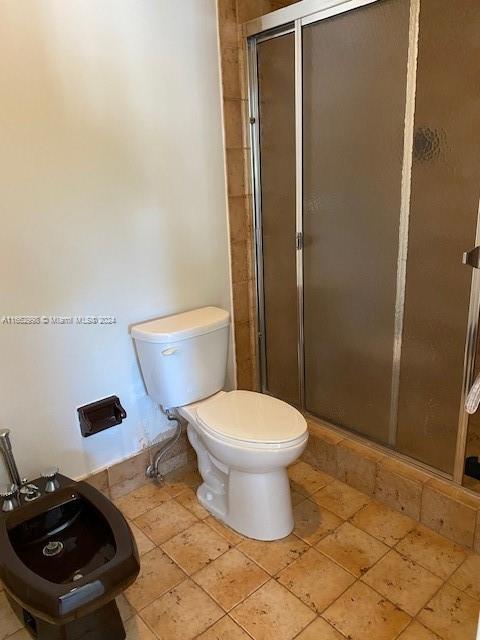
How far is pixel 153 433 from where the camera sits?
2.20 meters

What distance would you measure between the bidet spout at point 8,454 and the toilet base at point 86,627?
41 cm

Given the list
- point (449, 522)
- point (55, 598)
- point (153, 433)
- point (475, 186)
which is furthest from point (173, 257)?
point (449, 522)

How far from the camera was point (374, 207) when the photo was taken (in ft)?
6.04

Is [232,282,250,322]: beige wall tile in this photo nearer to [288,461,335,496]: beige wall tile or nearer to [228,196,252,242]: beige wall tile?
[228,196,252,242]: beige wall tile

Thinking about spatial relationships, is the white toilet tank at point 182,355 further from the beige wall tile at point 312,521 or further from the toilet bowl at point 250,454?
the beige wall tile at point 312,521

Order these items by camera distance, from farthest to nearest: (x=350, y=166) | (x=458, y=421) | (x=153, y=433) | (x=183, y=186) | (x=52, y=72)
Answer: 1. (x=153, y=433)
2. (x=183, y=186)
3. (x=350, y=166)
4. (x=458, y=421)
5. (x=52, y=72)

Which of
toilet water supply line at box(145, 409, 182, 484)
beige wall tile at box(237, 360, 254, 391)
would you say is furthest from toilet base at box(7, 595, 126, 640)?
beige wall tile at box(237, 360, 254, 391)

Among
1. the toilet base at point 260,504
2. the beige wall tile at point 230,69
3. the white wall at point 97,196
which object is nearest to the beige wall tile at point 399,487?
the toilet base at point 260,504

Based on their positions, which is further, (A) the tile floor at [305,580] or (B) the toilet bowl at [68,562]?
(A) the tile floor at [305,580]

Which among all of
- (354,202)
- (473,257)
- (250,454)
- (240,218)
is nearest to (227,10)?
(240,218)

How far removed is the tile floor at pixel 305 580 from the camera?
151cm

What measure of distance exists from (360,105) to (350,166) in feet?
0.70

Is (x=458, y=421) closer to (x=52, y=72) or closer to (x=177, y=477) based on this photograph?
(x=177, y=477)

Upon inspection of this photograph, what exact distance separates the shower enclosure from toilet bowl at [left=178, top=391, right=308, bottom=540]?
0.44 m
